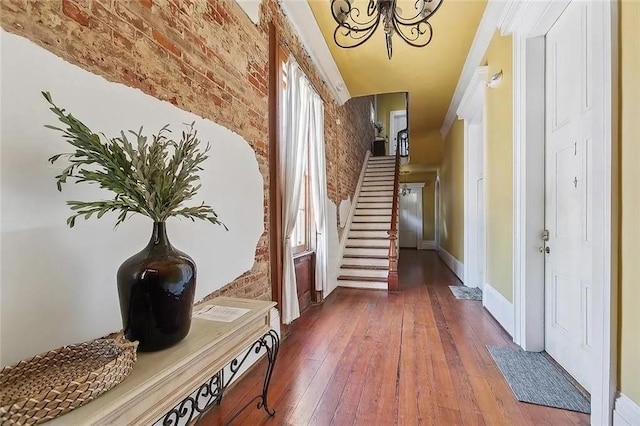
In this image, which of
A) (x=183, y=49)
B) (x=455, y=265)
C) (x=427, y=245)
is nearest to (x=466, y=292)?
(x=455, y=265)

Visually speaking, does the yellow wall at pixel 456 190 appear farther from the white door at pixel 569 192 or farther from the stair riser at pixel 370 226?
the white door at pixel 569 192

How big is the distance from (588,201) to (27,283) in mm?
2719

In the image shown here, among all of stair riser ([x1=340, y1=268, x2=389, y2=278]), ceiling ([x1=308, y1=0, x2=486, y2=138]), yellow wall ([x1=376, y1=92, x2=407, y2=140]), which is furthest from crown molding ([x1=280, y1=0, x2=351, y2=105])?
yellow wall ([x1=376, y1=92, x2=407, y2=140])

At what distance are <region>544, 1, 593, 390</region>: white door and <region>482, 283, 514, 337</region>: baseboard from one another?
0.37 m

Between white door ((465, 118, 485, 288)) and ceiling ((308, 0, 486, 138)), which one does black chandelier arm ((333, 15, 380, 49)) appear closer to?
ceiling ((308, 0, 486, 138))

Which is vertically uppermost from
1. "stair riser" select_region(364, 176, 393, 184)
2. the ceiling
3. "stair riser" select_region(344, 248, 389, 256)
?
the ceiling

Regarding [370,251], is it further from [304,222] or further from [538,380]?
[538,380]

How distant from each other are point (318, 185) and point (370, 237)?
233cm

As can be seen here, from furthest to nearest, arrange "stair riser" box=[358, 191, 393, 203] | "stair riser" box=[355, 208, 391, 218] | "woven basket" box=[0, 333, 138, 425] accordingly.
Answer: "stair riser" box=[358, 191, 393, 203]
"stair riser" box=[355, 208, 391, 218]
"woven basket" box=[0, 333, 138, 425]

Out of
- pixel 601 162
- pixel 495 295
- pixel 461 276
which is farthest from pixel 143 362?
pixel 461 276

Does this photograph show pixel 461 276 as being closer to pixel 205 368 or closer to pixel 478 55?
pixel 478 55

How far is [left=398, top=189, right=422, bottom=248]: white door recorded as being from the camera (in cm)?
991

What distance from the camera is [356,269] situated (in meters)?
4.93

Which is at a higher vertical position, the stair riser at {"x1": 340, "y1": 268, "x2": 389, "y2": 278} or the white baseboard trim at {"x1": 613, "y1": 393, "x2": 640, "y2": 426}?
the white baseboard trim at {"x1": 613, "y1": 393, "x2": 640, "y2": 426}
